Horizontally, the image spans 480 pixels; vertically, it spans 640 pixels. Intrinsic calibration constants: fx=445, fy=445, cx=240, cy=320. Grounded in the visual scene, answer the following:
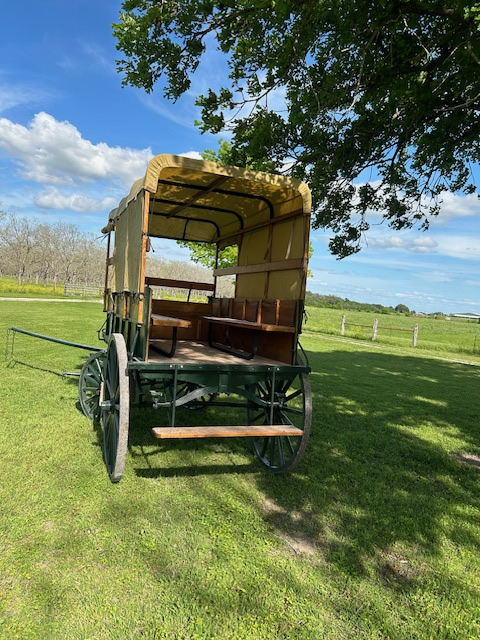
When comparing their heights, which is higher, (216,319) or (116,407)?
(216,319)

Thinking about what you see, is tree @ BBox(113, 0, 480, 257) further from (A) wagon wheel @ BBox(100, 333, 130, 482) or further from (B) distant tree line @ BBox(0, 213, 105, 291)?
(B) distant tree line @ BBox(0, 213, 105, 291)

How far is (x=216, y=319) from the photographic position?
549 cm

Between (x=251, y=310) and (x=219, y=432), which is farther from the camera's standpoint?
(x=251, y=310)

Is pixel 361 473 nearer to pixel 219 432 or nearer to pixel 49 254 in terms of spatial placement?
pixel 219 432

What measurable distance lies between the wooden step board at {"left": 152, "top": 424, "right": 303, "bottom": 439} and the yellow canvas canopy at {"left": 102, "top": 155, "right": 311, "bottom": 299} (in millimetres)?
1373

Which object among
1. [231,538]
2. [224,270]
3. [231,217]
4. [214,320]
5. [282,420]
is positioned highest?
[231,217]

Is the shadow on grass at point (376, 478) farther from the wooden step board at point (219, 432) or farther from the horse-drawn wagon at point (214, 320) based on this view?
the wooden step board at point (219, 432)

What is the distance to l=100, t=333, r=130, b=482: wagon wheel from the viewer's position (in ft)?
12.3

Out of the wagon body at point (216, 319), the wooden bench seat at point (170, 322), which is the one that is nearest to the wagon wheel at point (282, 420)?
the wagon body at point (216, 319)

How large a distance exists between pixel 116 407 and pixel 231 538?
1574 millimetres

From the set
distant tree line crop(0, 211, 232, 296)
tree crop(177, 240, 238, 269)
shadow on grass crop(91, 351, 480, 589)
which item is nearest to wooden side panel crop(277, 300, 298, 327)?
shadow on grass crop(91, 351, 480, 589)

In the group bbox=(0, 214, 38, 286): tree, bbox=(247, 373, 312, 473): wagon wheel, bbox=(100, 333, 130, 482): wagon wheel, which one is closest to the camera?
bbox=(100, 333, 130, 482): wagon wheel

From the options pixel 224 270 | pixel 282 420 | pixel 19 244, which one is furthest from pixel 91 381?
pixel 19 244

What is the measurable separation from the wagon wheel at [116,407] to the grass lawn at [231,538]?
226 mm
